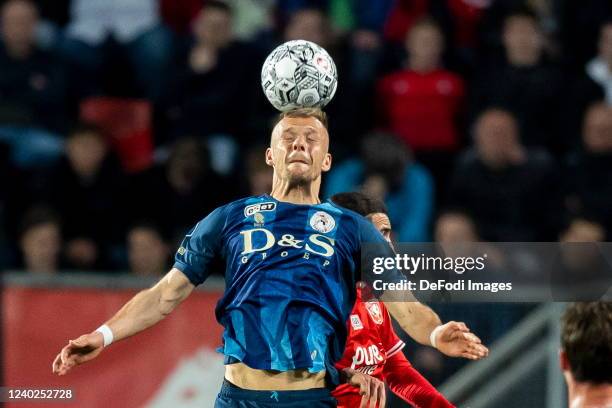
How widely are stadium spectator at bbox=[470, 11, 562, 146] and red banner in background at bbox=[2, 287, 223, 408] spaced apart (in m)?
3.48

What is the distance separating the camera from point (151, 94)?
11.1m

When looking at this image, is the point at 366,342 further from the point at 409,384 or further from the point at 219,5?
the point at 219,5

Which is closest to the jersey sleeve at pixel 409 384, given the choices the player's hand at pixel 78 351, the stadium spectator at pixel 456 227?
the player's hand at pixel 78 351

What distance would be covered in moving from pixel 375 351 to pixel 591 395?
2026 mm

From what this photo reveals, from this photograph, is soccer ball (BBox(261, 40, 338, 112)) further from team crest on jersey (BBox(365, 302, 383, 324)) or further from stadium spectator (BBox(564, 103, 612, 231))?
stadium spectator (BBox(564, 103, 612, 231))

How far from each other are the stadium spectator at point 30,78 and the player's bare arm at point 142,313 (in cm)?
481

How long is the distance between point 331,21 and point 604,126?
2531 mm

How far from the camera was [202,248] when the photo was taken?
5980 millimetres

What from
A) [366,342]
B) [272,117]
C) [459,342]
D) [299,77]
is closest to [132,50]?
[272,117]

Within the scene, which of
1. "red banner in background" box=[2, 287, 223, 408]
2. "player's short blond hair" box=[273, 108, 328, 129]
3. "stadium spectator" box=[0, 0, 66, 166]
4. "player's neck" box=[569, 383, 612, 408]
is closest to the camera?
"player's neck" box=[569, 383, 612, 408]

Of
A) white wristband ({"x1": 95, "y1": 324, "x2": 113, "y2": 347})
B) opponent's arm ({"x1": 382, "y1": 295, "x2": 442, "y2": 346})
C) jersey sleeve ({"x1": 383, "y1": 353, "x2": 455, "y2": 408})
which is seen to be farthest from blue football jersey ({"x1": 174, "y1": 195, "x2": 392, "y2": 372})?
jersey sleeve ({"x1": 383, "y1": 353, "x2": 455, "y2": 408})

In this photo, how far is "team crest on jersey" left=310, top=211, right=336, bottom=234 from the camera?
5.88m

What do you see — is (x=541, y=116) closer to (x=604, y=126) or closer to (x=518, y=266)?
(x=604, y=126)

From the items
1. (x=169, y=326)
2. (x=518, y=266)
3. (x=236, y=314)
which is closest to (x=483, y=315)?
(x=518, y=266)
